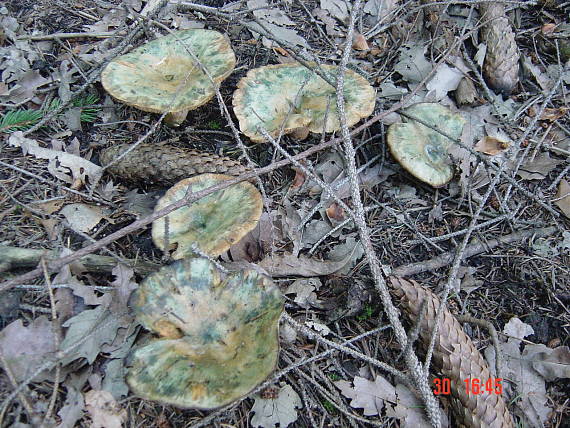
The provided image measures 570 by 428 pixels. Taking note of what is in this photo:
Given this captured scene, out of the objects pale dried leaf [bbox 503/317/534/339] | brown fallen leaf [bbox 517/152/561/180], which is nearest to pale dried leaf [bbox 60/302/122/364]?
pale dried leaf [bbox 503/317/534/339]

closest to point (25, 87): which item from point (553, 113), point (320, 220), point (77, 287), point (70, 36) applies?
point (70, 36)

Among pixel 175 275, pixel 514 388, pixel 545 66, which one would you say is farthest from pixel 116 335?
pixel 545 66

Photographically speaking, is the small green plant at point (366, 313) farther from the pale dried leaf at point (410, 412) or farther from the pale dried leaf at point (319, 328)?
the pale dried leaf at point (410, 412)

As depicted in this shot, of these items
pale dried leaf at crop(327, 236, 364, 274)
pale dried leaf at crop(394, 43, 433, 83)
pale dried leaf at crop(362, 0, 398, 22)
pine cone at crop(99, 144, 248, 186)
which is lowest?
pale dried leaf at crop(327, 236, 364, 274)

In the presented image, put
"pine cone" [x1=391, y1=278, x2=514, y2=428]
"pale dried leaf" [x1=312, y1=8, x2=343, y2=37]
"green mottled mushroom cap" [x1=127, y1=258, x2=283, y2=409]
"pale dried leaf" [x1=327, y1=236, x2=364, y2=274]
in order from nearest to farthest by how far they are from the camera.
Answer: "green mottled mushroom cap" [x1=127, y1=258, x2=283, y2=409]
"pine cone" [x1=391, y1=278, x2=514, y2=428]
"pale dried leaf" [x1=327, y1=236, x2=364, y2=274]
"pale dried leaf" [x1=312, y1=8, x2=343, y2=37]

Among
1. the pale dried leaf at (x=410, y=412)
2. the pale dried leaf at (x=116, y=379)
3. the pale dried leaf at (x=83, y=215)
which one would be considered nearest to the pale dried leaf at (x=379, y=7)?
the pale dried leaf at (x=83, y=215)

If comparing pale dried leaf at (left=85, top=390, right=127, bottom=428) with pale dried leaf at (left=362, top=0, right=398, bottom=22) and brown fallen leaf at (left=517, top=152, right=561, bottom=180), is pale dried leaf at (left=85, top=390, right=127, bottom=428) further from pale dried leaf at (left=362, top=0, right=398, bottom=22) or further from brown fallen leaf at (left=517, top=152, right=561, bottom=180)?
pale dried leaf at (left=362, top=0, right=398, bottom=22)
